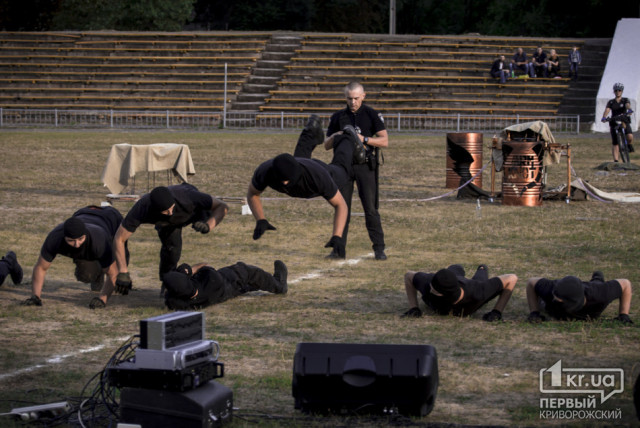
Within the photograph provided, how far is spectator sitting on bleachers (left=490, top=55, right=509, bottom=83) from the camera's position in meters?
37.8

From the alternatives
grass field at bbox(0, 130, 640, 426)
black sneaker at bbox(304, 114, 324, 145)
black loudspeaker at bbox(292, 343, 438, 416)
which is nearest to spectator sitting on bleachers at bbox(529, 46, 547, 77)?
grass field at bbox(0, 130, 640, 426)

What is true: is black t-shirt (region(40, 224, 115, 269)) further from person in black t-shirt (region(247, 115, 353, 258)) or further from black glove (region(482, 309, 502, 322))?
black glove (region(482, 309, 502, 322))

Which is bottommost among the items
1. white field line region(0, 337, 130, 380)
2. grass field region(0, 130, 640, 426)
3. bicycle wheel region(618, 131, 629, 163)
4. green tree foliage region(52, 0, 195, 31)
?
white field line region(0, 337, 130, 380)

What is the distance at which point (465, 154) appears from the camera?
61.3 feet

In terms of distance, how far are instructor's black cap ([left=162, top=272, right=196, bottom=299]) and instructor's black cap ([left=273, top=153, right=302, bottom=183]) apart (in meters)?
1.35

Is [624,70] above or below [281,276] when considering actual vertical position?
above

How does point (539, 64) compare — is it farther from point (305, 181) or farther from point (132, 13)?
point (305, 181)

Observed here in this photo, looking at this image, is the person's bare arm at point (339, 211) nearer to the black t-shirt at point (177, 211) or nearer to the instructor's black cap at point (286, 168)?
the instructor's black cap at point (286, 168)

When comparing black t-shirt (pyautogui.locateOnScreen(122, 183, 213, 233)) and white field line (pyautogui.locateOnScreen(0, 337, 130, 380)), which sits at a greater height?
black t-shirt (pyautogui.locateOnScreen(122, 183, 213, 233))

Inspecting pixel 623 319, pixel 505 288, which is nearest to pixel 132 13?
pixel 505 288

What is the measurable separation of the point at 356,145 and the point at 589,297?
Result: 3749 millimetres

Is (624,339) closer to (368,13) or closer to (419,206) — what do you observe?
(419,206)

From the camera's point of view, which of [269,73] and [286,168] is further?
[269,73]

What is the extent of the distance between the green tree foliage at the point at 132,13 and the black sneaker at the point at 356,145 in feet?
159
